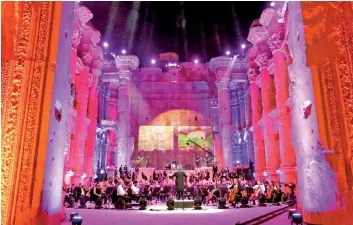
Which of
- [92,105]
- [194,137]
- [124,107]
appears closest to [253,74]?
[194,137]

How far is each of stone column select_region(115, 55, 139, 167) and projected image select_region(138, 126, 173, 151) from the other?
12.2 feet

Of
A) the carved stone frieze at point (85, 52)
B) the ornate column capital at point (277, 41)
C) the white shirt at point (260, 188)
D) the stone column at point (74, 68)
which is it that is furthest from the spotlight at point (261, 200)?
the carved stone frieze at point (85, 52)

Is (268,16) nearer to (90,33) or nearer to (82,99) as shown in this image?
(90,33)

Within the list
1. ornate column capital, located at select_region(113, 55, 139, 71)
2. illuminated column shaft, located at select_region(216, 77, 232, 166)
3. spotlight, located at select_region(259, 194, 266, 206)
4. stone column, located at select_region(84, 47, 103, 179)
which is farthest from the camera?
ornate column capital, located at select_region(113, 55, 139, 71)

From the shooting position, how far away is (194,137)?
2888cm

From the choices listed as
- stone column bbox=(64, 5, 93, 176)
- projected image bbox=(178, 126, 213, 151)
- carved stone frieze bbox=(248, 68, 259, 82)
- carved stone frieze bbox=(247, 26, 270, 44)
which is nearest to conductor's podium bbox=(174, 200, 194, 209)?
stone column bbox=(64, 5, 93, 176)

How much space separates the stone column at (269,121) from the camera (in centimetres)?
1820

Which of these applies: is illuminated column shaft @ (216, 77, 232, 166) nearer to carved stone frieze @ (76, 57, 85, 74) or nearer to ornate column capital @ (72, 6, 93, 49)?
carved stone frieze @ (76, 57, 85, 74)

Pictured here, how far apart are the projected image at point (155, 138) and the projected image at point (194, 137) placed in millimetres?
1079

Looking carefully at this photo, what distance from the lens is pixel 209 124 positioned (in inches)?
1179

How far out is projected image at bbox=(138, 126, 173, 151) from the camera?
2838 centimetres

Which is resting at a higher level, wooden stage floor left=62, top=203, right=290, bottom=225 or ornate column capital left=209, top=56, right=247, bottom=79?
ornate column capital left=209, top=56, right=247, bottom=79

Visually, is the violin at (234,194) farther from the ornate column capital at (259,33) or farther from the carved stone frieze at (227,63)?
the carved stone frieze at (227,63)

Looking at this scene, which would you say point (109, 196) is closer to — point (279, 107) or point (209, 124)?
point (279, 107)
